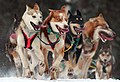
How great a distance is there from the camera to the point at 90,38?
427 inches

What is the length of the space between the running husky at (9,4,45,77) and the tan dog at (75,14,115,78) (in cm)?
85

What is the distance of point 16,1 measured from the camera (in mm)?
14094

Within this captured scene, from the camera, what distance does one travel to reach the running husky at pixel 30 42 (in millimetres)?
10336

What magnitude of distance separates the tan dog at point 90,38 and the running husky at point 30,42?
85cm

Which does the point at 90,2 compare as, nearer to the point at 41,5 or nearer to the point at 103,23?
the point at 41,5

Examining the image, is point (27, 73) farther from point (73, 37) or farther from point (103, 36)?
point (103, 36)

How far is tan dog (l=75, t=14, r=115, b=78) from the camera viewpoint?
35.5ft

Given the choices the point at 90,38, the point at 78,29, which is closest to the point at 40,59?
the point at 78,29

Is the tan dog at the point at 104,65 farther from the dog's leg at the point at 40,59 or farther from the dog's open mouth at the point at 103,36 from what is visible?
the dog's leg at the point at 40,59

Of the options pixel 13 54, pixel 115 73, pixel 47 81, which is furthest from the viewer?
pixel 115 73

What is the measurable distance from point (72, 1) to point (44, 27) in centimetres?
407

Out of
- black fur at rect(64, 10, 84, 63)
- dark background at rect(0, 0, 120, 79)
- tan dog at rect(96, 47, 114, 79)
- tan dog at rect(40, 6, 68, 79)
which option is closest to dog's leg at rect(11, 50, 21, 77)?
tan dog at rect(40, 6, 68, 79)

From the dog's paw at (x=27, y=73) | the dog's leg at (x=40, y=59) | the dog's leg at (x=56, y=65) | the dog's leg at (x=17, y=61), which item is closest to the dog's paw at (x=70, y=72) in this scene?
the dog's leg at (x=56, y=65)

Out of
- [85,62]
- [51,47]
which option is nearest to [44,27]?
[51,47]
